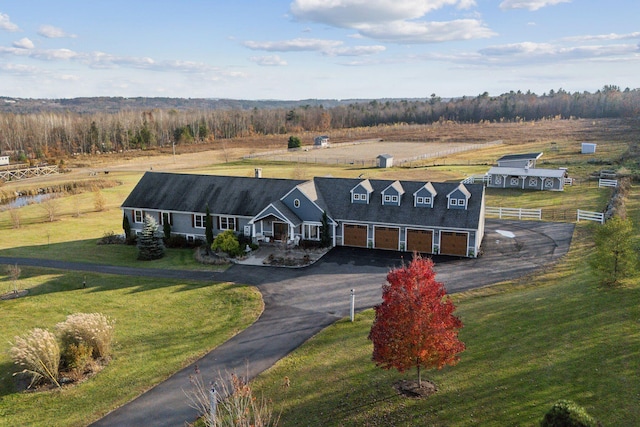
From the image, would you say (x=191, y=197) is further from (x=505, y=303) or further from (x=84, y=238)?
(x=505, y=303)

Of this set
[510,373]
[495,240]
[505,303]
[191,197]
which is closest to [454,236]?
[495,240]

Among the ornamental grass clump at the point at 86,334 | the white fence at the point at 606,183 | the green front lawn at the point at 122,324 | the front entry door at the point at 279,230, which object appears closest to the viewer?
the green front lawn at the point at 122,324

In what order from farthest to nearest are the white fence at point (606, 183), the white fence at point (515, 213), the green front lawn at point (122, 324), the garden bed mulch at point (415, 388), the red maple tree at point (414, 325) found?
1. the white fence at point (606, 183)
2. the white fence at point (515, 213)
3. the green front lawn at point (122, 324)
4. the garden bed mulch at point (415, 388)
5. the red maple tree at point (414, 325)

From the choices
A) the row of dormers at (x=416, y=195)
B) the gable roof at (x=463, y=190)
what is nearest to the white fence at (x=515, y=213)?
the gable roof at (x=463, y=190)

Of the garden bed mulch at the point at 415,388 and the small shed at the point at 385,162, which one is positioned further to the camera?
the small shed at the point at 385,162

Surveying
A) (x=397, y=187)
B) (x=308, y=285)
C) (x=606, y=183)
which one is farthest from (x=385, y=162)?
(x=308, y=285)

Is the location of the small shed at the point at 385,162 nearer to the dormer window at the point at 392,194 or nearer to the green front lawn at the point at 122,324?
the dormer window at the point at 392,194

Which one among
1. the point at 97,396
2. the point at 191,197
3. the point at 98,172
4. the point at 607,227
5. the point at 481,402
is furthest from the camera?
the point at 98,172
